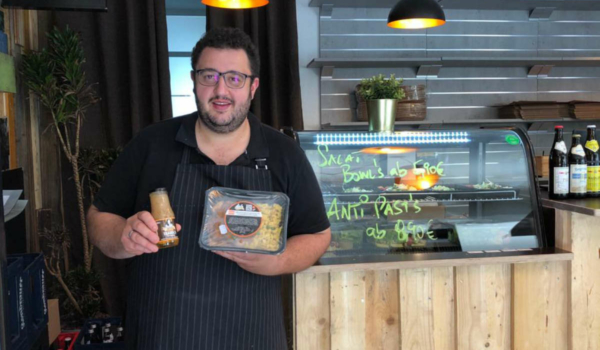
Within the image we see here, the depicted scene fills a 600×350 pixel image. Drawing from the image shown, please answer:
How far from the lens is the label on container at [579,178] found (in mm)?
2600

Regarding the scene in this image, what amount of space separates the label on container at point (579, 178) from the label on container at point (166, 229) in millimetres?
1898

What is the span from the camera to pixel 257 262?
1.60m

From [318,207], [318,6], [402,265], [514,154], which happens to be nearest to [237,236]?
[318,207]

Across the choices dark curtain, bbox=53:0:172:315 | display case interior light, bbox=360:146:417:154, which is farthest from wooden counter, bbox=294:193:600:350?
dark curtain, bbox=53:0:172:315

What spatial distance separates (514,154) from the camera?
2645mm

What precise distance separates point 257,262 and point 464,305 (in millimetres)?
1192

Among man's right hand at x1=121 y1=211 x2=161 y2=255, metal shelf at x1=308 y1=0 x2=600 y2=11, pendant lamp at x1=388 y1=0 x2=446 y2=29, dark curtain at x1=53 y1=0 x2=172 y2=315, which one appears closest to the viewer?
man's right hand at x1=121 y1=211 x2=161 y2=255

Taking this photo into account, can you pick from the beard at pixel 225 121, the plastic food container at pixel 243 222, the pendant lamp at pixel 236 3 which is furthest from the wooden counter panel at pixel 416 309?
the pendant lamp at pixel 236 3

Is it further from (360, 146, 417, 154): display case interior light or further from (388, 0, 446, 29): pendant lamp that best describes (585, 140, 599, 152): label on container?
(388, 0, 446, 29): pendant lamp

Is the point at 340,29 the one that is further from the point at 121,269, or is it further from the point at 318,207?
the point at 318,207

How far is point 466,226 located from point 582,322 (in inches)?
24.5

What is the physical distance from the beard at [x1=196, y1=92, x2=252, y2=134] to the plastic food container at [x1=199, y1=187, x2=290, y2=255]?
7.9 inches

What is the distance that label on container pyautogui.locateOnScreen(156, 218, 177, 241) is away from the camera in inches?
59.8

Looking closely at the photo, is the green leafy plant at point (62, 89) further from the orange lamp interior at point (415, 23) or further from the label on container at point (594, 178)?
the label on container at point (594, 178)
